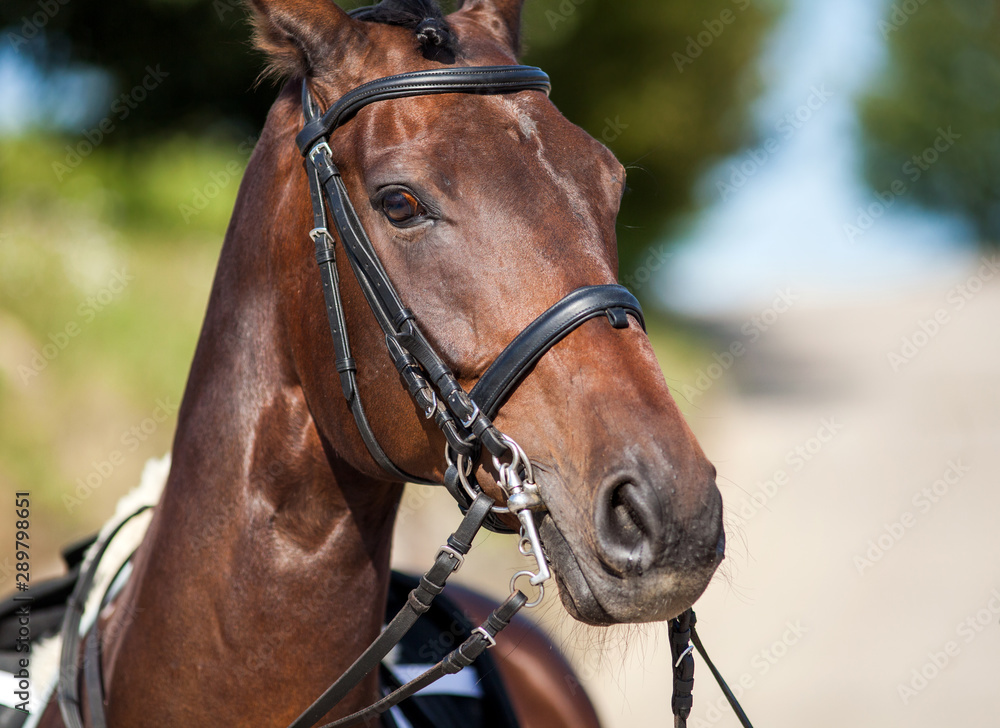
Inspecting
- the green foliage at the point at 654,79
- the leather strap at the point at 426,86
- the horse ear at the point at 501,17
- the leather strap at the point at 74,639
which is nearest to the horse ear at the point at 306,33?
the leather strap at the point at 426,86

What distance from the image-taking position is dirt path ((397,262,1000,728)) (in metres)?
5.42

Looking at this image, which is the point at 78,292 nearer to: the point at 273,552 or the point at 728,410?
the point at 273,552

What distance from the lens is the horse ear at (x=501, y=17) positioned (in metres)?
2.05

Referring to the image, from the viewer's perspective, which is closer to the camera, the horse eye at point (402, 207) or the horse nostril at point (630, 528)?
the horse nostril at point (630, 528)

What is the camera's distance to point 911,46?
2102 cm

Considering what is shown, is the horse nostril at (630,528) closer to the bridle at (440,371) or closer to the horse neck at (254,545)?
the bridle at (440,371)

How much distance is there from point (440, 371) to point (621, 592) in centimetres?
53

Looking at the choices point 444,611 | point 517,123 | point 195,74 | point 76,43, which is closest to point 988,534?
point 444,611

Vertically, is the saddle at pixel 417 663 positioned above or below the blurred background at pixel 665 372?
above

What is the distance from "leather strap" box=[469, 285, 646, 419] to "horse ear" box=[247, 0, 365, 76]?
2.71 ft

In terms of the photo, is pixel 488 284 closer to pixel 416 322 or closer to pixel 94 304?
pixel 416 322

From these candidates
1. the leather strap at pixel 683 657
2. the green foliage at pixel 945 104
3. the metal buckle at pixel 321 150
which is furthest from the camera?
the green foliage at pixel 945 104

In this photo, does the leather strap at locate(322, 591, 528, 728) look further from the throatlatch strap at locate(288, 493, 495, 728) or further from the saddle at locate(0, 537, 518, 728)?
the saddle at locate(0, 537, 518, 728)

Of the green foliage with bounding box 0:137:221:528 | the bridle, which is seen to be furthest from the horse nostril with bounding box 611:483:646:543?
the green foliage with bounding box 0:137:221:528
